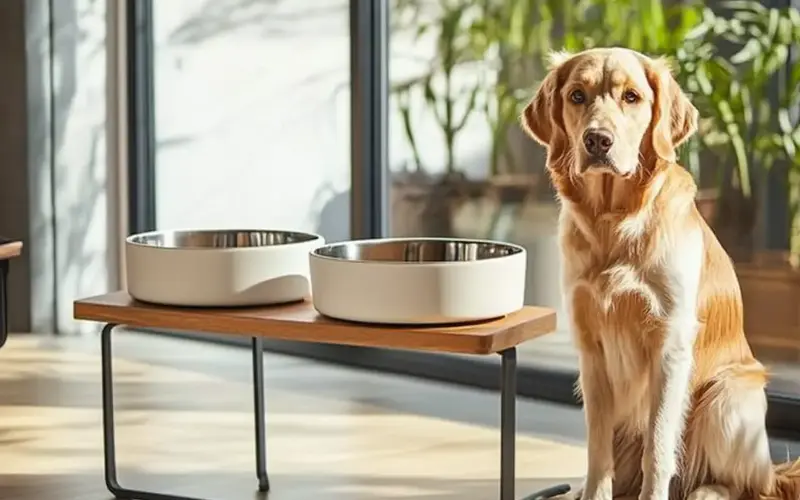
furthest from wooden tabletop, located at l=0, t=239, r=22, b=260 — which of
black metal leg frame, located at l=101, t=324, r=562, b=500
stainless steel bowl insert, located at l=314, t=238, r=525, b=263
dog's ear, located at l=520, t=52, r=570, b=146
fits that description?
dog's ear, located at l=520, t=52, r=570, b=146

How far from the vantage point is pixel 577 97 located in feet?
7.35

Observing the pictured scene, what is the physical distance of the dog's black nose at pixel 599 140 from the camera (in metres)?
2.17

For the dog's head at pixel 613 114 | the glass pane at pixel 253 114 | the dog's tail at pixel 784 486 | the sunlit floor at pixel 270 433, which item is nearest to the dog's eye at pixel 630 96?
the dog's head at pixel 613 114

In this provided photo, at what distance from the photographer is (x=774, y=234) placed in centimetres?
313

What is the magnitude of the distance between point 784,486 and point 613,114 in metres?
0.73

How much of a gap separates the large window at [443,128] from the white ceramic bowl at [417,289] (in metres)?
0.79

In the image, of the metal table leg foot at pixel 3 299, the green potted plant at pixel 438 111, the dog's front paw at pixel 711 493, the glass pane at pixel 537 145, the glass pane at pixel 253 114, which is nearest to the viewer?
the dog's front paw at pixel 711 493

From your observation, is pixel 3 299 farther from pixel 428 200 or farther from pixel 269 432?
pixel 428 200

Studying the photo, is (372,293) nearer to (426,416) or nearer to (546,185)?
(426,416)

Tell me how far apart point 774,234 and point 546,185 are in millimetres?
654

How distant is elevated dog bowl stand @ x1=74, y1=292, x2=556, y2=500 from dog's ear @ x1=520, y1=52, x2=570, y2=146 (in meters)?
0.32

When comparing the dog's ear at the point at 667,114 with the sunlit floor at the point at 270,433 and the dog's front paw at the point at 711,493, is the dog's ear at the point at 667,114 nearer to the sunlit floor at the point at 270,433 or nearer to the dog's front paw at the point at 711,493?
the dog's front paw at the point at 711,493

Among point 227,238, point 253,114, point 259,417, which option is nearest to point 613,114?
point 227,238

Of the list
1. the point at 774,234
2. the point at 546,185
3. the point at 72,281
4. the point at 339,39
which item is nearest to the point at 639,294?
the point at 774,234
